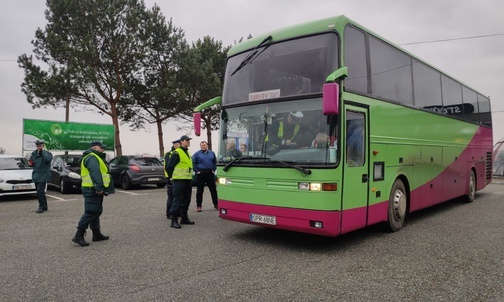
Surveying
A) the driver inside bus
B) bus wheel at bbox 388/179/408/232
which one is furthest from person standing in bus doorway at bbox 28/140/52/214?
bus wheel at bbox 388/179/408/232

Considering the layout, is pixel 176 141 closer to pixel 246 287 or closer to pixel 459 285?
pixel 246 287

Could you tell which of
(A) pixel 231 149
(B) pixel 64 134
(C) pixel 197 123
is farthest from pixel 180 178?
(B) pixel 64 134

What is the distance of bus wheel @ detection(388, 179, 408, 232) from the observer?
694 cm

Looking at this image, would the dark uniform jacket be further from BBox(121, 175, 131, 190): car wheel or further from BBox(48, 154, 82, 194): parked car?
BBox(121, 175, 131, 190): car wheel

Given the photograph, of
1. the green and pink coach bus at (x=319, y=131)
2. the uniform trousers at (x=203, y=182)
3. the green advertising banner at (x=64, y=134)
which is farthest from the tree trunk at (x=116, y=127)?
the green and pink coach bus at (x=319, y=131)

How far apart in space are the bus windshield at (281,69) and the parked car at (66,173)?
9802 millimetres

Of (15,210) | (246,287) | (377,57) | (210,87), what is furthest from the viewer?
(210,87)

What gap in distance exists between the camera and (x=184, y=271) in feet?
15.8

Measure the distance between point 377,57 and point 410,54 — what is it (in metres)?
1.84

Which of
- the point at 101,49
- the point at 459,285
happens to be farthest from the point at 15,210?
the point at 101,49

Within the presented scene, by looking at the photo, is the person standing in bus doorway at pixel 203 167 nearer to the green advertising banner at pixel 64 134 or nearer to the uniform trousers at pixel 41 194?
the uniform trousers at pixel 41 194

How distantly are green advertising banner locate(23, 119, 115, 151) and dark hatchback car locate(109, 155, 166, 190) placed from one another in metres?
5.71

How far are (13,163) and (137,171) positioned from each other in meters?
4.37

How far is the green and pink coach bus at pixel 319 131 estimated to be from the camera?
5.51 meters
